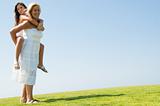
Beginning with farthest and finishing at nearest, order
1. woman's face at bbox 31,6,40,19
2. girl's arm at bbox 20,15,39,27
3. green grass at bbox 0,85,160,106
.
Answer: girl's arm at bbox 20,15,39,27
woman's face at bbox 31,6,40,19
green grass at bbox 0,85,160,106

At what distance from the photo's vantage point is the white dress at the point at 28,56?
11695mm

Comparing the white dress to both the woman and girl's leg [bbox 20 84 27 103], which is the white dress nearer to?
the woman

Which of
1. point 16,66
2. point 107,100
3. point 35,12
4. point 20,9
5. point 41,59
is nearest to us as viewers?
point 107,100

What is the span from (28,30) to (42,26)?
1.55 feet

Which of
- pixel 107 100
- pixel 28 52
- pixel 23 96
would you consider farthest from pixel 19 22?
pixel 107 100

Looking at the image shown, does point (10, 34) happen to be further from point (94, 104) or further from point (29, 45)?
point (94, 104)

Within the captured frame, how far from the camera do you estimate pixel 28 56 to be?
1175 centimetres

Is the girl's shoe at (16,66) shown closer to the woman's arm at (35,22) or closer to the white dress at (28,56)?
the white dress at (28,56)

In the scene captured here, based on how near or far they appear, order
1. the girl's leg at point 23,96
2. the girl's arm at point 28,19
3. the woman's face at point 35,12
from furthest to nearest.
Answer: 1. the girl's leg at point 23,96
2. the girl's arm at point 28,19
3. the woman's face at point 35,12

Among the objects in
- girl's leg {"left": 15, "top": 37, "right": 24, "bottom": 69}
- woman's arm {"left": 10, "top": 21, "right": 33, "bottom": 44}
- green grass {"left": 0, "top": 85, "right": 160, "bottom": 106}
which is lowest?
green grass {"left": 0, "top": 85, "right": 160, "bottom": 106}

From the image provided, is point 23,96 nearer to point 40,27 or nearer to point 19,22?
point 40,27

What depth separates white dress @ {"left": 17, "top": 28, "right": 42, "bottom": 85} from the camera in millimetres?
11695

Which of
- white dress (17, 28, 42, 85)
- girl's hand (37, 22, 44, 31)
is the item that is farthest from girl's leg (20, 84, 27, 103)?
girl's hand (37, 22, 44, 31)

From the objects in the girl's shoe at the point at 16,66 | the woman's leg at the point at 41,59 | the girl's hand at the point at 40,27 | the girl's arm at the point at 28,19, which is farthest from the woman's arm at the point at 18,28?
the woman's leg at the point at 41,59
